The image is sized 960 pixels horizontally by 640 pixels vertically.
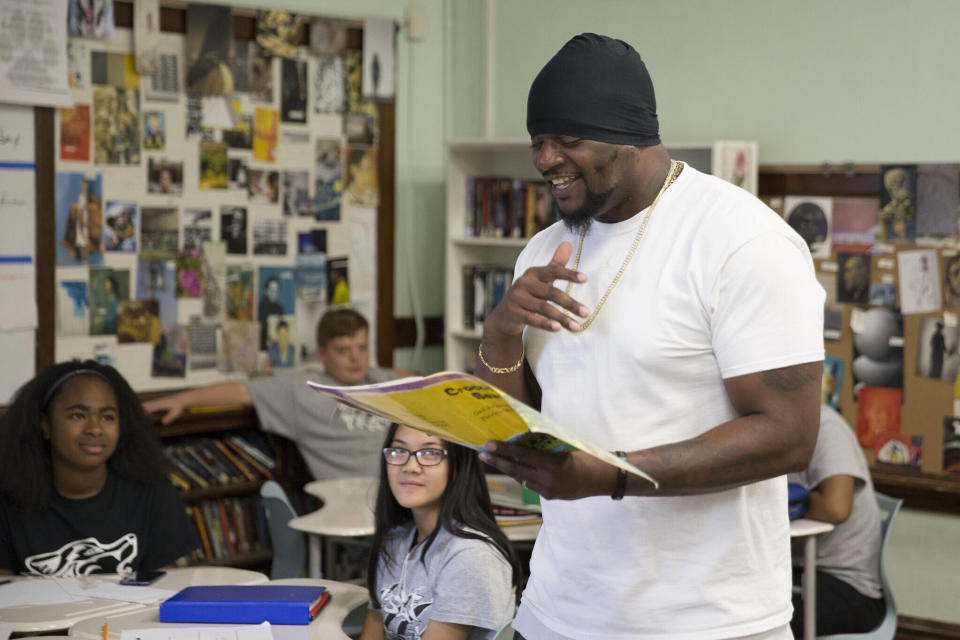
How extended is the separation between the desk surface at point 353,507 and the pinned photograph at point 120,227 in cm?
114

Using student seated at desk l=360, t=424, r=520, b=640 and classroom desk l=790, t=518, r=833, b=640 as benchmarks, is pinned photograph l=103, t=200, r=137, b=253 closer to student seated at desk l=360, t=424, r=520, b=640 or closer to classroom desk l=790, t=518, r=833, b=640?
student seated at desk l=360, t=424, r=520, b=640

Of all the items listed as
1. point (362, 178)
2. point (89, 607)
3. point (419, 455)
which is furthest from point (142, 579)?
point (362, 178)

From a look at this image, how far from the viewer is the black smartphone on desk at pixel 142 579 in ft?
8.75

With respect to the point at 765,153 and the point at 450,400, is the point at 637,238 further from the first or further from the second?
the point at 765,153

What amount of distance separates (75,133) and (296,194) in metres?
0.96

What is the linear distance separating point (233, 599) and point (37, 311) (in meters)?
2.16

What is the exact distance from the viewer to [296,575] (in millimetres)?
3570

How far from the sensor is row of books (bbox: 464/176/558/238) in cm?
484

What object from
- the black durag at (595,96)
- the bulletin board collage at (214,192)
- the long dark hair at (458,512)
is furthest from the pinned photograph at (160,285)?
the black durag at (595,96)

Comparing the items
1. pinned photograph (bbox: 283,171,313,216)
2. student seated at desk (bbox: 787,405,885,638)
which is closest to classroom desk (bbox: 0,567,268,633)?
student seated at desk (bbox: 787,405,885,638)

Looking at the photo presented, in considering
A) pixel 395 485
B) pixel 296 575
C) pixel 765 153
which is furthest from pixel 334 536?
pixel 765 153

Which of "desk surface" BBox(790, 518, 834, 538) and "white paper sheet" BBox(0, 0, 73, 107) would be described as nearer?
"desk surface" BBox(790, 518, 834, 538)

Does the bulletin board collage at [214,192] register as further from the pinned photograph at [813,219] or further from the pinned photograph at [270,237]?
the pinned photograph at [813,219]

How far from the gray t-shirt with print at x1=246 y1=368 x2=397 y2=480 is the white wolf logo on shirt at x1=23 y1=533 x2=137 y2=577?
1305mm
